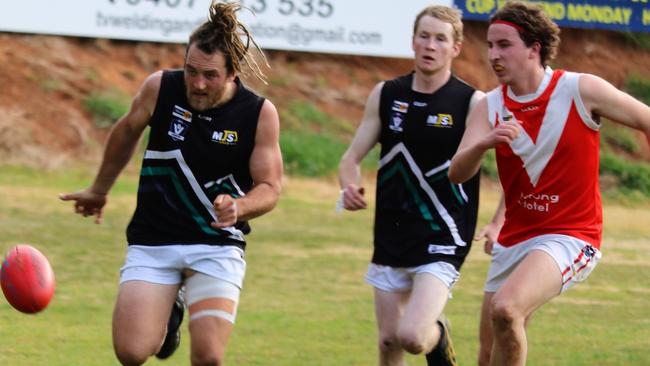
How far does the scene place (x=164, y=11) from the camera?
1947 cm

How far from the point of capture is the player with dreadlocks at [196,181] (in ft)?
20.6

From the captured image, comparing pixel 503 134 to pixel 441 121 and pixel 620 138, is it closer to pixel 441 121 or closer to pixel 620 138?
pixel 441 121

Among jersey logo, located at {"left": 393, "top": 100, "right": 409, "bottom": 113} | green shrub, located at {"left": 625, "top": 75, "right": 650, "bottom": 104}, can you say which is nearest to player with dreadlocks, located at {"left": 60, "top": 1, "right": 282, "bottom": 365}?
jersey logo, located at {"left": 393, "top": 100, "right": 409, "bottom": 113}

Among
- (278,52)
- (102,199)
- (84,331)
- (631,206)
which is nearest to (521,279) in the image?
(102,199)

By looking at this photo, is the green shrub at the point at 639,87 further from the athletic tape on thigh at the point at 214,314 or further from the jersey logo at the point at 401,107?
the athletic tape on thigh at the point at 214,314

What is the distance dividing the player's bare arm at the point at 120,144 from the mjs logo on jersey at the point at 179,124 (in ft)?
0.51

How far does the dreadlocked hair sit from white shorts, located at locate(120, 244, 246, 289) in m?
0.91

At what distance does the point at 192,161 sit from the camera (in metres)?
6.41

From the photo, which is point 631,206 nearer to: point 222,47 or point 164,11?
point 164,11

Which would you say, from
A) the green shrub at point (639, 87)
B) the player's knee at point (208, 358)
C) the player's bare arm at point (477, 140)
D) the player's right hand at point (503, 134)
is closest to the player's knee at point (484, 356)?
the player's bare arm at point (477, 140)

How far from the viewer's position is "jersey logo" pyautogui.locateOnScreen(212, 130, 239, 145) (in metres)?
6.40

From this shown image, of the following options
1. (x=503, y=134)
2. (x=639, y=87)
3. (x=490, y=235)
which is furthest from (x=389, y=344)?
(x=639, y=87)

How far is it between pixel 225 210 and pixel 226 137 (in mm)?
625

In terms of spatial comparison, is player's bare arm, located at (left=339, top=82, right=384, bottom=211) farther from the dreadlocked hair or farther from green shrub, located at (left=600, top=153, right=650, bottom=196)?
green shrub, located at (left=600, top=153, right=650, bottom=196)
